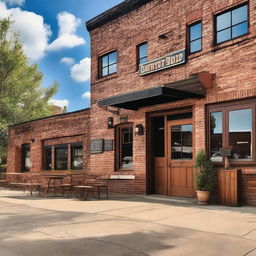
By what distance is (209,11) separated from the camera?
34.5 ft

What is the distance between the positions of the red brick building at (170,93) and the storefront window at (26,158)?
4729 mm

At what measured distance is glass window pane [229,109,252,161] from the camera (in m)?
9.41

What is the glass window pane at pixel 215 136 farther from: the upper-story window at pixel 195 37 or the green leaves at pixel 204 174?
the upper-story window at pixel 195 37

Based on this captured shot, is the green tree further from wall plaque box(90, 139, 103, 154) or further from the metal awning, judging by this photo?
the metal awning

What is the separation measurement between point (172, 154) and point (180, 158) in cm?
37

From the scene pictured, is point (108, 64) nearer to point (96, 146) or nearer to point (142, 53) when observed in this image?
point (142, 53)

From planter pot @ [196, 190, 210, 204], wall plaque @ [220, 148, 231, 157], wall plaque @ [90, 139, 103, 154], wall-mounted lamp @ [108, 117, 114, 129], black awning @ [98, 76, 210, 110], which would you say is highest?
black awning @ [98, 76, 210, 110]

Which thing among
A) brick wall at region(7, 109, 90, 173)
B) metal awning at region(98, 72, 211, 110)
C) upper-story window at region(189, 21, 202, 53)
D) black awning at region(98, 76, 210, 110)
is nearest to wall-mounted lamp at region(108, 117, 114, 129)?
brick wall at region(7, 109, 90, 173)

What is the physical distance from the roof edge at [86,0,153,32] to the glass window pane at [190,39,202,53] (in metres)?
2.67

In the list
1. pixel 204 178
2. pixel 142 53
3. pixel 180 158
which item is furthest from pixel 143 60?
pixel 204 178

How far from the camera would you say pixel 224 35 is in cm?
1023

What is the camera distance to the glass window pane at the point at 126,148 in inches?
517

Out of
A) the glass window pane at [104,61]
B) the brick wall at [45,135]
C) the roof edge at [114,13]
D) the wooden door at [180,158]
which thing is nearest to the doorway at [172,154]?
the wooden door at [180,158]

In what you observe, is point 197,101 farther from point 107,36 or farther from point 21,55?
point 21,55
